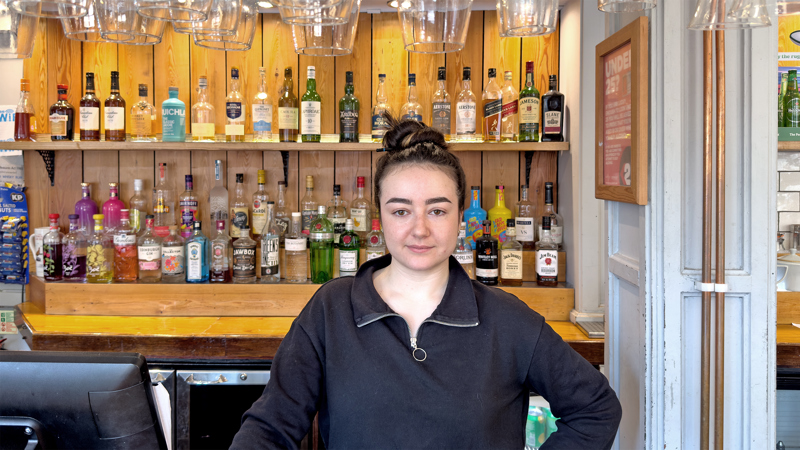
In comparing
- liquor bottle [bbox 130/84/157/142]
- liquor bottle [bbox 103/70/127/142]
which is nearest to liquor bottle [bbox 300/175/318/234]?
liquor bottle [bbox 130/84/157/142]

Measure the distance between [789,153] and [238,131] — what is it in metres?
2.04

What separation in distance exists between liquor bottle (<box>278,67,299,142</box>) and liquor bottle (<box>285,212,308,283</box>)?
33 cm

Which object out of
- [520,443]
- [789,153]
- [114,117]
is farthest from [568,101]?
[114,117]

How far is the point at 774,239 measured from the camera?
141 centimetres

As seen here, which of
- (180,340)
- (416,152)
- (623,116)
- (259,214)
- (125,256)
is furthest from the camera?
(259,214)

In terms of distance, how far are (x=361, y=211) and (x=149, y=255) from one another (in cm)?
83

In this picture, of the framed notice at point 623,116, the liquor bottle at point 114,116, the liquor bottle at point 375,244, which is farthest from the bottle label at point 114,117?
the framed notice at point 623,116

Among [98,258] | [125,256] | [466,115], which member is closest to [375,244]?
[466,115]

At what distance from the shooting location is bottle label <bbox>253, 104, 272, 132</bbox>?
2.44m

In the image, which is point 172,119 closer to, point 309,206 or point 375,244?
point 309,206

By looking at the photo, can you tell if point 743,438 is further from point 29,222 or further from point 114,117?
point 29,222

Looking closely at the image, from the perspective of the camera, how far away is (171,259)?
2.41m

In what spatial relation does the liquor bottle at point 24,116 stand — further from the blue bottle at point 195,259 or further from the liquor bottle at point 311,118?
the liquor bottle at point 311,118

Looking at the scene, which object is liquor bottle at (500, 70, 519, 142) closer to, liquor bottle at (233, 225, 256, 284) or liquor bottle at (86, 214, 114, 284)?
liquor bottle at (233, 225, 256, 284)
